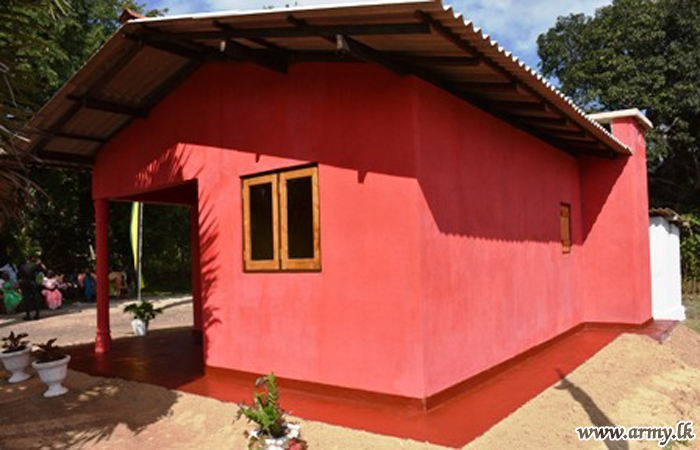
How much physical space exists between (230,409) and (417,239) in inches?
100.0

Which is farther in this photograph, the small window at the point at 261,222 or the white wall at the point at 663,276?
the white wall at the point at 663,276

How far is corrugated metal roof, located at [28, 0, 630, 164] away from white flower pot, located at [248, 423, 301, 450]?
3130 millimetres

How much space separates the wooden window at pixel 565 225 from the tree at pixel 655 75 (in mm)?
13176

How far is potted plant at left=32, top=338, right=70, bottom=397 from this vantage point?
6543mm

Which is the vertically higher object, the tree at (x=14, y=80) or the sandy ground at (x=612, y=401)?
the tree at (x=14, y=80)

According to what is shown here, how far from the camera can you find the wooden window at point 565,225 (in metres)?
9.39

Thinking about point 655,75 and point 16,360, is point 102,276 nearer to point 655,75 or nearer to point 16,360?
point 16,360

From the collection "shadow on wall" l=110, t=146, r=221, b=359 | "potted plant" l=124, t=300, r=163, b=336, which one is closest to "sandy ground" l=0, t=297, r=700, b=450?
"shadow on wall" l=110, t=146, r=221, b=359

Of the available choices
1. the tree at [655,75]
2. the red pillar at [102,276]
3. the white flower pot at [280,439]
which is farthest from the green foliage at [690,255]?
the white flower pot at [280,439]

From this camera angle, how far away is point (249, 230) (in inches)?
260

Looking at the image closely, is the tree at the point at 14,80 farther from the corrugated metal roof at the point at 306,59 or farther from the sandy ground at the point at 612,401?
the sandy ground at the point at 612,401

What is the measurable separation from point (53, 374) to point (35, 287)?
11.2 meters

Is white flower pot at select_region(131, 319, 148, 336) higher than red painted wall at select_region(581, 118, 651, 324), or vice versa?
red painted wall at select_region(581, 118, 651, 324)

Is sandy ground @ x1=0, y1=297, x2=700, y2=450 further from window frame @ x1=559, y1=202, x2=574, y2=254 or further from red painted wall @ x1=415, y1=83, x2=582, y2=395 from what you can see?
window frame @ x1=559, y1=202, x2=574, y2=254
